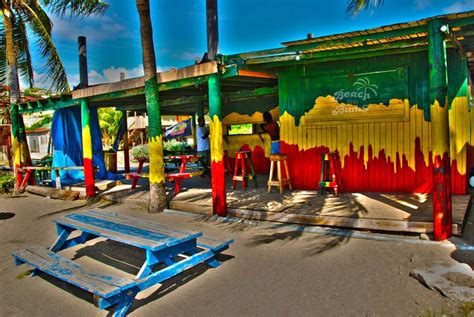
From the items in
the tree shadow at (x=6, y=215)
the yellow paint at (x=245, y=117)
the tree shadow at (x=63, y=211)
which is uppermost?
the yellow paint at (x=245, y=117)

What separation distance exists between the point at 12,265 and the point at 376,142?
22.0 feet

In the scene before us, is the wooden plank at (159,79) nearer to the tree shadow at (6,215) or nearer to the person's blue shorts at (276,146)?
the person's blue shorts at (276,146)

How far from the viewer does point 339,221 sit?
5793 mm

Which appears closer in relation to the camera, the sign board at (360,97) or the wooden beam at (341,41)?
the wooden beam at (341,41)

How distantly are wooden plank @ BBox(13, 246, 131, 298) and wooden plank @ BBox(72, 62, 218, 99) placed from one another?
13.1 ft

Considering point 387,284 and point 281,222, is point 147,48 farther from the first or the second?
point 387,284

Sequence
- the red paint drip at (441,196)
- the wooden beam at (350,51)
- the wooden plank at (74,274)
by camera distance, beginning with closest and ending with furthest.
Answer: the wooden plank at (74,274)
the red paint drip at (441,196)
the wooden beam at (350,51)

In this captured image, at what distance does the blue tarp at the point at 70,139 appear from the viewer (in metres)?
12.4

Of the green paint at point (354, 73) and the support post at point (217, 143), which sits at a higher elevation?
the green paint at point (354, 73)

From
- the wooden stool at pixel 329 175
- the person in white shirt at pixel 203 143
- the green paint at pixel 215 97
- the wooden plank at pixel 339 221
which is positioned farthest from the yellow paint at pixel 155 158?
the person in white shirt at pixel 203 143

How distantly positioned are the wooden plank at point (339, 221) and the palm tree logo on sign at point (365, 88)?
3.06 meters

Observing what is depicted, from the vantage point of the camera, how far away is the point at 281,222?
637 cm

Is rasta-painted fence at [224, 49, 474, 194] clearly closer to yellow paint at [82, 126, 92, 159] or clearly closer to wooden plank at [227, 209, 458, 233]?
wooden plank at [227, 209, 458, 233]

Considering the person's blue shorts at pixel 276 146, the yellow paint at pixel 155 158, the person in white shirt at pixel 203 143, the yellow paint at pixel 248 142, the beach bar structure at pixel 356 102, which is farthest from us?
the person in white shirt at pixel 203 143
